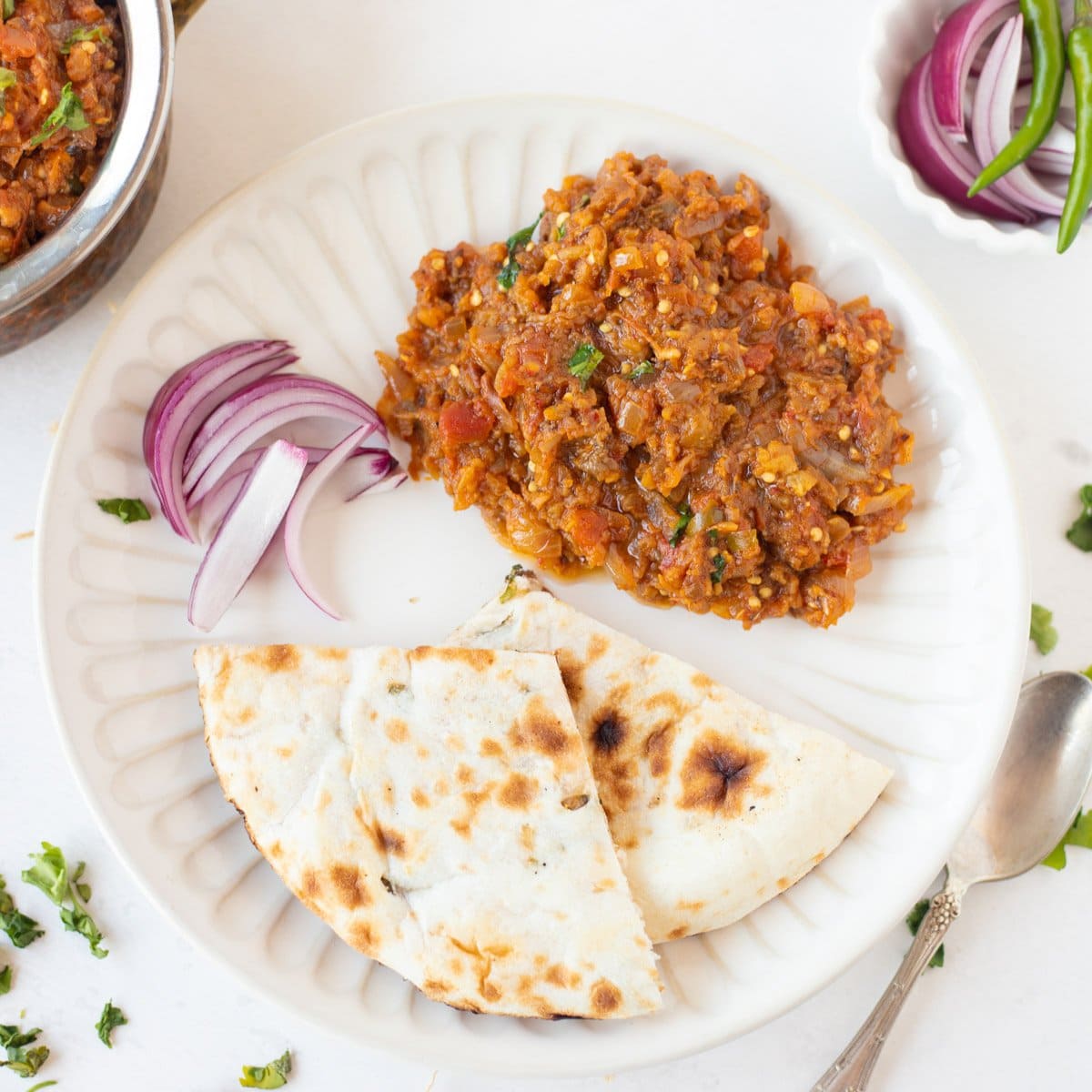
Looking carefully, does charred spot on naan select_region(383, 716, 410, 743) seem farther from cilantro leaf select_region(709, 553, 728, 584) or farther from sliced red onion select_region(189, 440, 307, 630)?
cilantro leaf select_region(709, 553, 728, 584)

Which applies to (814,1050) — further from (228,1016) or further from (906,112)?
(906,112)

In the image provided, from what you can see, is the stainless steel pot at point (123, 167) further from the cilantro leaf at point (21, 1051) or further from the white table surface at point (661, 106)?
the cilantro leaf at point (21, 1051)

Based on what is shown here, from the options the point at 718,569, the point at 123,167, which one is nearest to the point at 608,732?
the point at 718,569

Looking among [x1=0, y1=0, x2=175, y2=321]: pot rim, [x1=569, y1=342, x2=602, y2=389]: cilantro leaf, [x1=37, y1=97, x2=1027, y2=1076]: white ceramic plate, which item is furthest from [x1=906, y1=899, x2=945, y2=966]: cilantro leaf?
[x1=0, y1=0, x2=175, y2=321]: pot rim

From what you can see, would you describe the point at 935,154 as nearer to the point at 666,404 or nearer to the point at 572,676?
the point at 666,404

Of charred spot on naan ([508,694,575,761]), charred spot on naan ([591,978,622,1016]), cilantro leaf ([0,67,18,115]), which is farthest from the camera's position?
charred spot on naan ([508,694,575,761])
